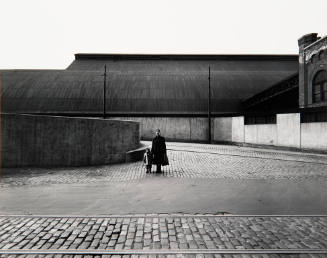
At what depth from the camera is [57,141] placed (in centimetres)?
1115

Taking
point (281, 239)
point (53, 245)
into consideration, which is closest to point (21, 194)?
point (53, 245)

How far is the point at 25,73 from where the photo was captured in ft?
103

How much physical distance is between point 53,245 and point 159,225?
2.05 m

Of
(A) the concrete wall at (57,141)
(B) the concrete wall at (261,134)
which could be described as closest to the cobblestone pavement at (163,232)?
(A) the concrete wall at (57,141)

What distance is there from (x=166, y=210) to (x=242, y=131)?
1876 centimetres

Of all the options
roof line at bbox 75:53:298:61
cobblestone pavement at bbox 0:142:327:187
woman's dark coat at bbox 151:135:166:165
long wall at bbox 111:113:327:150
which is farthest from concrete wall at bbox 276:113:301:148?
roof line at bbox 75:53:298:61

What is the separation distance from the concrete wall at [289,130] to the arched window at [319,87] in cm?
458

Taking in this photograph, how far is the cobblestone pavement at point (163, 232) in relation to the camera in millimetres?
3746

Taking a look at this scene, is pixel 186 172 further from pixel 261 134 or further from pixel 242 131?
pixel 242 131

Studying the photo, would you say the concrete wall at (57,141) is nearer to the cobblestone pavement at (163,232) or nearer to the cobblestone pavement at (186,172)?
the cobblestone pavement at (186,172)

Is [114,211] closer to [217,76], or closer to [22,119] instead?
[22,119]

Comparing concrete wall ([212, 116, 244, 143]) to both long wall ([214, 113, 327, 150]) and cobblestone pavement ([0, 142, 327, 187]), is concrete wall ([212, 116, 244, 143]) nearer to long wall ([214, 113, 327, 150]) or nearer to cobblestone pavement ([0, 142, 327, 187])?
long wall ([214, 113, 327, 150])

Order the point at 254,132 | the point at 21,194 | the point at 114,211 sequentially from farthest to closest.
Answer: the point at 254,132 → the point at 21,194 → the point at 114,211

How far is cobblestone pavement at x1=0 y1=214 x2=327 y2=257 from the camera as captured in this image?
12.3 feet
